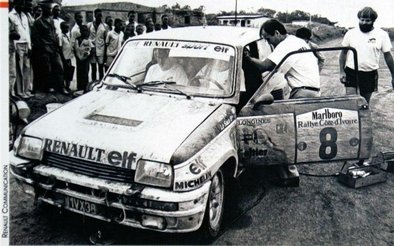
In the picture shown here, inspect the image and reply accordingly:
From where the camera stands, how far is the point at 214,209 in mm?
3158

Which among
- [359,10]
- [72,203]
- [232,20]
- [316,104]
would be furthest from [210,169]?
[232,20]

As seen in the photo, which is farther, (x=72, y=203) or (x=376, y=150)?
(x=376, y=150)

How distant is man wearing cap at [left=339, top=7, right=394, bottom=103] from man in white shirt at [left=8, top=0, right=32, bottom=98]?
14.8 feet

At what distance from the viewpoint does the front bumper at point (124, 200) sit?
2596 mm

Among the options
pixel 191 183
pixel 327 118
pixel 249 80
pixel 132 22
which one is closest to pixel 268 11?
pixel 249 80

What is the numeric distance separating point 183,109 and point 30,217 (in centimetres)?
154

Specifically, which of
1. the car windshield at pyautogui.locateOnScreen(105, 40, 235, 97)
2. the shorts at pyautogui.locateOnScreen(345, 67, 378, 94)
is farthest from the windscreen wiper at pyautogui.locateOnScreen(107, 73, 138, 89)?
the shorts at pyautogui.locateOnScreen(345, 67, 378, 94)

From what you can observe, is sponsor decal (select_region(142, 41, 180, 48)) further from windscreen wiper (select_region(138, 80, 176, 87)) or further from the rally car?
windscreen wiper (select_region(138, 80, 176, 87))

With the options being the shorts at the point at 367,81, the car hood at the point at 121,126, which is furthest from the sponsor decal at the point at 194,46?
the shorts at the point at 367,81

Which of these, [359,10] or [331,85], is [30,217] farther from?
[331,85]

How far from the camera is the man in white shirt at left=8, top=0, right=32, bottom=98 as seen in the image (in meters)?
5.74

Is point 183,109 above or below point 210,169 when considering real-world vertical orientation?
above

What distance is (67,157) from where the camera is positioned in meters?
2.82

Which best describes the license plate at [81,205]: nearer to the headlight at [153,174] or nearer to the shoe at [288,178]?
the headlight at [153,174]
